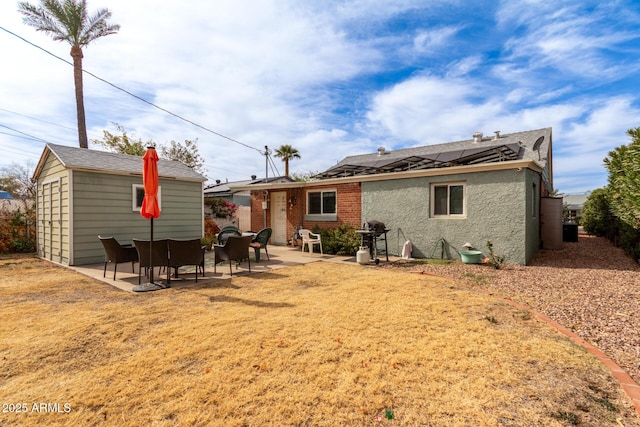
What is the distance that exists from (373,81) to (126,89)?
10.4 meters

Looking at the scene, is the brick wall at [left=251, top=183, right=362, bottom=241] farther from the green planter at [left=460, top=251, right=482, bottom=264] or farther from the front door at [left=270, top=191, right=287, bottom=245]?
the green planter at [left=460, top=251, right=482, bottom=264]

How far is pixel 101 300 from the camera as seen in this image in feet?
16.5

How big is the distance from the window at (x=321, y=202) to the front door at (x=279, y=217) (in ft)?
4.57

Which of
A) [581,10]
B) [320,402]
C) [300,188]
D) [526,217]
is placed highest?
[581,10]

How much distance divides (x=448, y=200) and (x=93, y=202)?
1070 cm

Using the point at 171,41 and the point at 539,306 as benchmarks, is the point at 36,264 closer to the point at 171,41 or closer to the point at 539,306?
the point at 171,41

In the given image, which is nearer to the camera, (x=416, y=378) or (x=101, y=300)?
(x=416, y=378)

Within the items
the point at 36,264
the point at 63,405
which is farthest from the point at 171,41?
the point at 63,405

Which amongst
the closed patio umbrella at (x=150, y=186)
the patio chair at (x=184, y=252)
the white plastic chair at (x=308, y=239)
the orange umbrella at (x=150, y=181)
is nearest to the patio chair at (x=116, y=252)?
the closed patio umbrella at (x=150, y=186)

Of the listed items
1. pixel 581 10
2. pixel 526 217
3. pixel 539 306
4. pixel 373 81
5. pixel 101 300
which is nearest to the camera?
pixel 539 306

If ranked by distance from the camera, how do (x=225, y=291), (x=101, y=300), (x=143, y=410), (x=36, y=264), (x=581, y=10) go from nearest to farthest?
(x=143, y=410) < (x=101, y=300) < (x=225, y=291) < (x=581, y=10) < (x=36, y=264)

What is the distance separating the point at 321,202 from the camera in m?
12.2

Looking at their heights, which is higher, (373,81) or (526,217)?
(373,81)

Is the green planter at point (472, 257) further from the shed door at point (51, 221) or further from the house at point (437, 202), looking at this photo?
the shed door at point (51, 221)
